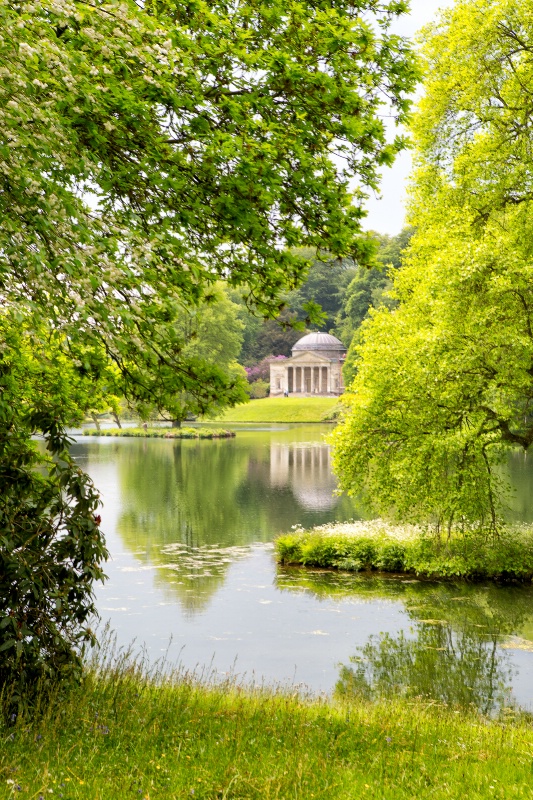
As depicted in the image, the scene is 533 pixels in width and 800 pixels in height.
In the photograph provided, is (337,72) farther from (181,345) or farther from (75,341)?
(75,341)

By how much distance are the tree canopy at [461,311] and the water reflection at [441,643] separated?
1.74m

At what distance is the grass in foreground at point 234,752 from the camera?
5.31 meters

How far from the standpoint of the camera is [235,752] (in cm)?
618

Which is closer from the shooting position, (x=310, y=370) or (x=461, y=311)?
(x=461, y=311)

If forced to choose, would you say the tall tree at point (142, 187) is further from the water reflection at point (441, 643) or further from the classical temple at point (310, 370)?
the classical temple at point (310, 370)

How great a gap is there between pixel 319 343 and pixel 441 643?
100m

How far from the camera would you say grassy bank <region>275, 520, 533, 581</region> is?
1808cm

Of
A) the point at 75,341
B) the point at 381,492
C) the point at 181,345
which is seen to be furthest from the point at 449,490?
the point at 75,341

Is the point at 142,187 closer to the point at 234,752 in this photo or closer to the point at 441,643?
the point at 234,752

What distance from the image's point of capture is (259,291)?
28.6 feet

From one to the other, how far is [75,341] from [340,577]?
48.5 feet

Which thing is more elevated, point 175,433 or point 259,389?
point 259,389

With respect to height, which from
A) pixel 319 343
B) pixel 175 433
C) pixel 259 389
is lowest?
pixel 175 433

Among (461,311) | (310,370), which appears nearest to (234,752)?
(461,311)
